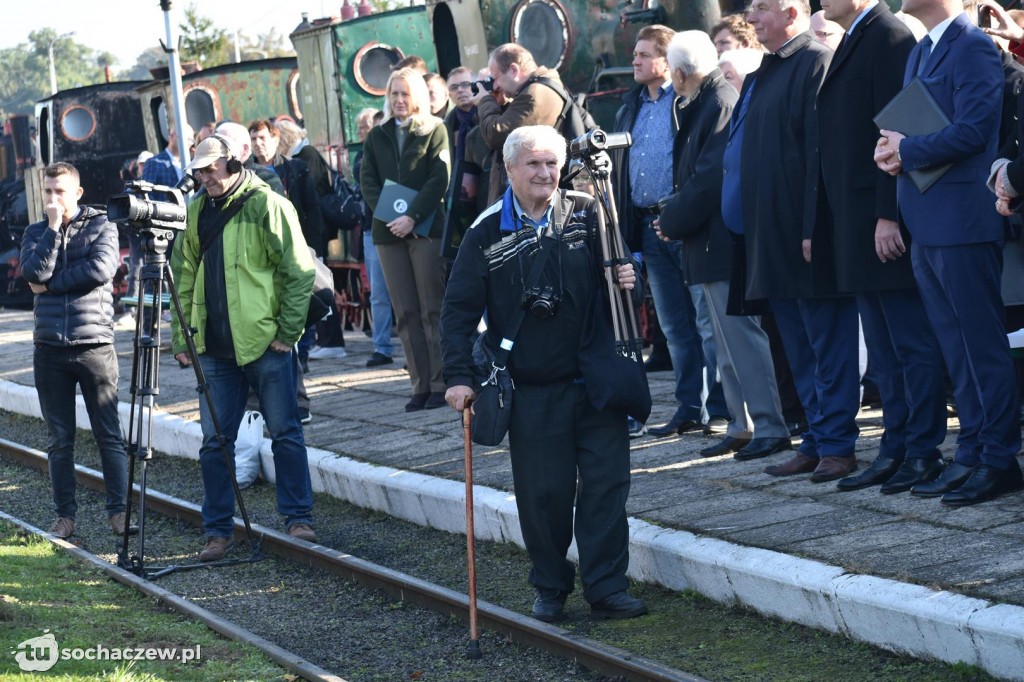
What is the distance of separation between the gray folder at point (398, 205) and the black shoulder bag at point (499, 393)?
14.1 ft

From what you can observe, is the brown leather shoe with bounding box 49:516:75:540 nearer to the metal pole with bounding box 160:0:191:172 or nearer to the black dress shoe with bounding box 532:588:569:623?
the black dress shoe with bounding box 532:588:569:623

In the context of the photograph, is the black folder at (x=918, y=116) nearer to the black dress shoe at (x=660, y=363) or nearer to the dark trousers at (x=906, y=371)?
the dark trousers at (x=906, y=371)

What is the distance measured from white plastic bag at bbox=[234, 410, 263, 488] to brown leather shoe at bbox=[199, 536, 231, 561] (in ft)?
4.99

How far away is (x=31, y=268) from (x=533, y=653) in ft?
13.0

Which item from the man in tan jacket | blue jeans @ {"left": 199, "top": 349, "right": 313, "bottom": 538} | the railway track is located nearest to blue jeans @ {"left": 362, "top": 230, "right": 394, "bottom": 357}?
the man in tan jacket

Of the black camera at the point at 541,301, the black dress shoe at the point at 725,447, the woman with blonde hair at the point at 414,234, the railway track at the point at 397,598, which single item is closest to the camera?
the railway track at the point at 397,598

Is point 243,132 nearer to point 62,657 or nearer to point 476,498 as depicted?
point 476,498

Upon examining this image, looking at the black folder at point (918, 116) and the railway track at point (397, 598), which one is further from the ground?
the black folder at point (918, 116)

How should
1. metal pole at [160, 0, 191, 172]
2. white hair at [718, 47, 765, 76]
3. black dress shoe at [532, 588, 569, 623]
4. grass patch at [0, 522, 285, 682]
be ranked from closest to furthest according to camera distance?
grass patch at [0, 522, 285, 682] < black dress shoe at [532, 588, 569, 623] < white hair at [718, 47, 765, 76] < metal pole at [160, 0, 191, 172]

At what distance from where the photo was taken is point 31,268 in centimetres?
811

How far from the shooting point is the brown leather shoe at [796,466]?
7.00 metres

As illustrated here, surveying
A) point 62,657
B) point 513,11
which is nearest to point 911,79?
point 62,657

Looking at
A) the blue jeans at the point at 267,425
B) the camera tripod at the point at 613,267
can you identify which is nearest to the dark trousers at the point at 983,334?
the camera tripod at the point at 613,267

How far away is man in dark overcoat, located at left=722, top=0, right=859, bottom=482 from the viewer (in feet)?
22.2
